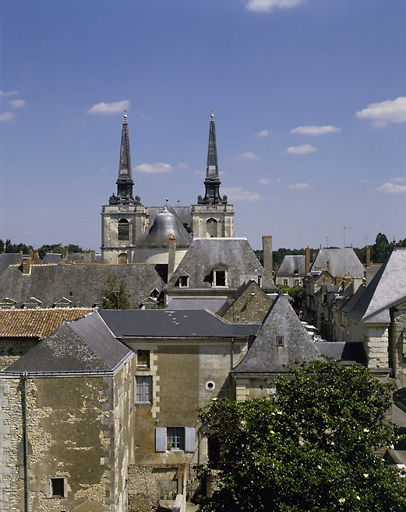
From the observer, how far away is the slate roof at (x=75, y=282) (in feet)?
115

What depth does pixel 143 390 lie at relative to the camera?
16.9 meters

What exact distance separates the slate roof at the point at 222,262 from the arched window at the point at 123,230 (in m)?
28.5

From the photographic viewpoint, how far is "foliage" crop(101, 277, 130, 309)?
106ft

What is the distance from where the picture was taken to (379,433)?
1198 centimetres

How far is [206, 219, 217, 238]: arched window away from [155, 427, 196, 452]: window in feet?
145

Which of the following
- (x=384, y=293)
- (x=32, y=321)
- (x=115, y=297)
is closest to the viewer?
(x=32, y=321)

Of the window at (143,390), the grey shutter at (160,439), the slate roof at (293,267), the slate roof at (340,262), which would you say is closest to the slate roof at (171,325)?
the window at (143,390)

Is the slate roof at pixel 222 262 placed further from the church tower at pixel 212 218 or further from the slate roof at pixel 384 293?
the church tower at pixel 212 218

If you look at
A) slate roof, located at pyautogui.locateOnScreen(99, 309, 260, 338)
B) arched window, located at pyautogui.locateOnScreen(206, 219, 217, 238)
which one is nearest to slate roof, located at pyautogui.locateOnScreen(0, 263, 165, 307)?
slate roof, located at pyautogui.locateOnScreen(99, 309, 260, 338)

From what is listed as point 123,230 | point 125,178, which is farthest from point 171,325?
point 125,178

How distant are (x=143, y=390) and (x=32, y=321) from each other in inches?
201

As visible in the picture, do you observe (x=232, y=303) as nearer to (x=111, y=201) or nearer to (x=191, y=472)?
(x=191, y=472)

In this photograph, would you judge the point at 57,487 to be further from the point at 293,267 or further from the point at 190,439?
the point at 293,267

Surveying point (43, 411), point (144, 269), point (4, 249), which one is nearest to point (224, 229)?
point (144, 269)
